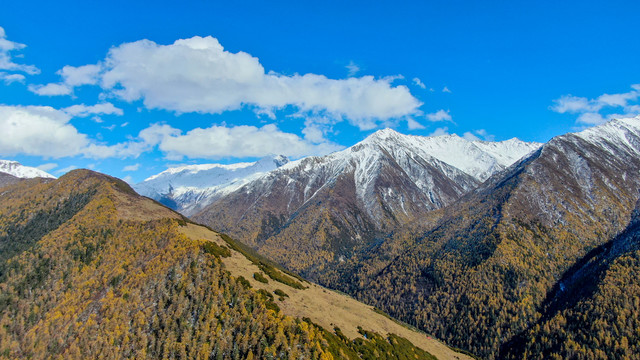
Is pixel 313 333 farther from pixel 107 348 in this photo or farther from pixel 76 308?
pixel 76 308

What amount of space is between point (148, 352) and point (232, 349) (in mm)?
29622

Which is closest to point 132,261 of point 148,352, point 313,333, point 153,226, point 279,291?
point 153,226

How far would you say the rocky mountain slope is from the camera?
114375 millimetres

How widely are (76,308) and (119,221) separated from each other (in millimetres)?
58792

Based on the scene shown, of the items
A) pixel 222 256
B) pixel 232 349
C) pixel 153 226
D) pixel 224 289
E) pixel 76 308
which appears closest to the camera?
pixel 232 349

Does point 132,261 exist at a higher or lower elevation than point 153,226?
lower

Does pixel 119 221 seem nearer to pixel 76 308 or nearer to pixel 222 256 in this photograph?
pixel 76 308

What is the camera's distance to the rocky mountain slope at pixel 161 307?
114 meters

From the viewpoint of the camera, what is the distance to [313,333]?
113 meters

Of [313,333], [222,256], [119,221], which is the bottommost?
[313,333]

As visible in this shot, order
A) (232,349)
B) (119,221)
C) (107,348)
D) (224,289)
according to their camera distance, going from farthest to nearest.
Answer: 1. (119,221)
2. (224,289)
3. (107,348)
4. (232,349)

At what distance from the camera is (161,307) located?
126 metres

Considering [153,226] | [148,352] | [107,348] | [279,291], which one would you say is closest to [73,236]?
[153,226]

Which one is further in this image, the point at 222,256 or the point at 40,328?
the point at 222,256
